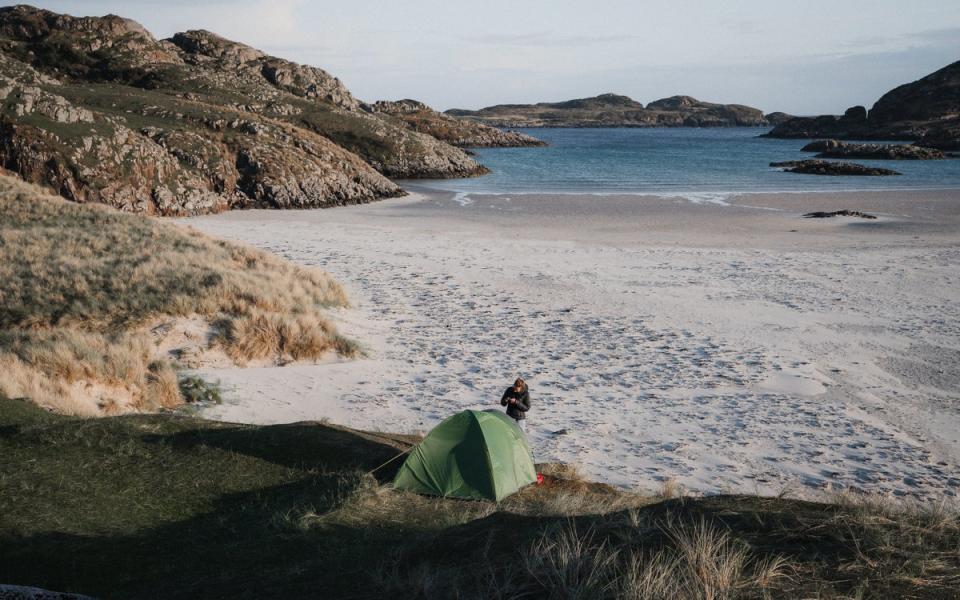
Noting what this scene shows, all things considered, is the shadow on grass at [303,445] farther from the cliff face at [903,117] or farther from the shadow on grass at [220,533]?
the cliff face at [903,117]

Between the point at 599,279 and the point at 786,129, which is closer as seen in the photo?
the point at 599,279

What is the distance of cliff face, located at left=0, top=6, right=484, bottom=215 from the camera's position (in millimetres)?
37750

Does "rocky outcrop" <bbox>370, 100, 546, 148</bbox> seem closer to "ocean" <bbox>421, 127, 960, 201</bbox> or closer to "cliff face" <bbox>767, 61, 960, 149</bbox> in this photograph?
"ocean" <bbox>421, 127, 960, 201</bbox>

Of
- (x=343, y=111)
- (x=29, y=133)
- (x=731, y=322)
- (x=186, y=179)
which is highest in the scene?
(x=343, y=111)

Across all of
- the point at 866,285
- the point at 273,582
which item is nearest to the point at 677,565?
the point at 273,582

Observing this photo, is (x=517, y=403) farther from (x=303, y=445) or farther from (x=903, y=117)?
(x=903, y=117)

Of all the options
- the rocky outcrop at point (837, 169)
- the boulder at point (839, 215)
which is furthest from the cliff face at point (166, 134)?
the rocky outcrop at point (837, 169)

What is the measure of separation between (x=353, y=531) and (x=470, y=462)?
2.64m

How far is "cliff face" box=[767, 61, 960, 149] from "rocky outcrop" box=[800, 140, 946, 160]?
84.1 ft

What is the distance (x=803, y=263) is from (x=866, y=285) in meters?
3.94

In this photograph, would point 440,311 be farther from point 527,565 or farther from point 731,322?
point 527,565

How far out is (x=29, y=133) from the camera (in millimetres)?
37125

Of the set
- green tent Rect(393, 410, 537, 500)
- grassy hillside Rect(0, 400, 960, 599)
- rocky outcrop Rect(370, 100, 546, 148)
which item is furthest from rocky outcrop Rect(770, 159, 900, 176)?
green tent Rect(393, 410, 537, 500)

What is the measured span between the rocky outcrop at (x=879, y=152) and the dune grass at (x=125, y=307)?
301 feet
